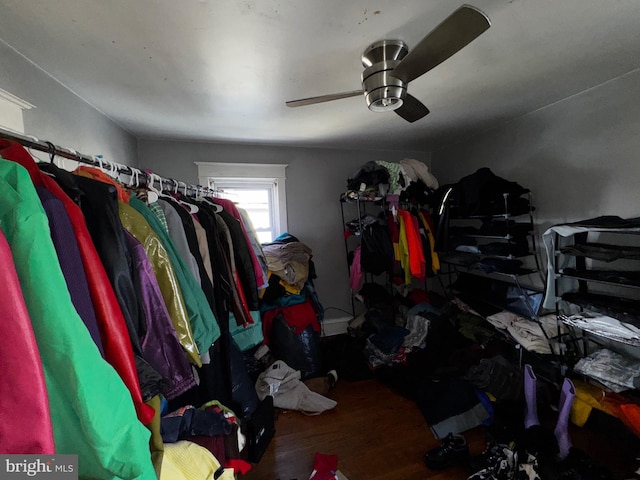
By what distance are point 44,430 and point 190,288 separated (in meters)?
0.59

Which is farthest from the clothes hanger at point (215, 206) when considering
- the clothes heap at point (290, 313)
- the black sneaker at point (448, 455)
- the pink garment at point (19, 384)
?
the black sneaker at point (448, 455)

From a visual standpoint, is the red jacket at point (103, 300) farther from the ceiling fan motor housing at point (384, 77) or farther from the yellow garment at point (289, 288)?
the yellow garment at point (289, 288)

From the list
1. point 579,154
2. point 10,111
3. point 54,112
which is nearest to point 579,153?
point 579,154

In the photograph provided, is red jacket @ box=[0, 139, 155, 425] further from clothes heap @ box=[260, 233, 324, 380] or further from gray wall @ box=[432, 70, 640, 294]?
gray wall @ box=[432, 70, 640, 294]

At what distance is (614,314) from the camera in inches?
60.0

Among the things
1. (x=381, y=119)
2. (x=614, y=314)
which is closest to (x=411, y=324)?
(x=614, y=314)

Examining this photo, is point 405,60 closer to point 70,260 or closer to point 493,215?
point 70,260

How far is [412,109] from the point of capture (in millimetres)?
1427

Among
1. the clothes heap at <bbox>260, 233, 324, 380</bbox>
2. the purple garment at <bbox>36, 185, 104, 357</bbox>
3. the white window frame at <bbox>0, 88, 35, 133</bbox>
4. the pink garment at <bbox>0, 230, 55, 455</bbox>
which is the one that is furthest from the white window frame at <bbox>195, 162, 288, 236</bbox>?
the pink garment at <bbox>0, 230, 55, 455</bbox>

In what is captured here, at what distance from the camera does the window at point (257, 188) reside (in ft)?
8.98

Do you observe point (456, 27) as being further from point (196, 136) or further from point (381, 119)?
point (196, 136)

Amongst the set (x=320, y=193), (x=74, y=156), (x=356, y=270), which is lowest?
(x=356, y=270)

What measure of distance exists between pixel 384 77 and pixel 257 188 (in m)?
1.98

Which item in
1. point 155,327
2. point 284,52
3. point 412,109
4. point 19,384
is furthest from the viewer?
point 412,109
